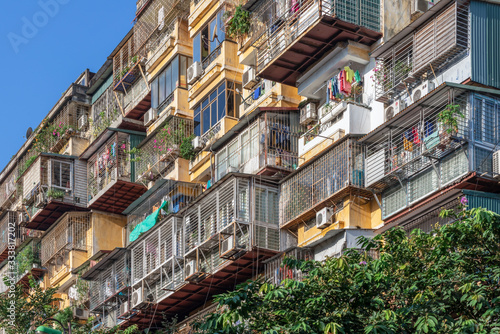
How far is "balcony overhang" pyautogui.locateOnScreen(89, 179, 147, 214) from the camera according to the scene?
125 ft

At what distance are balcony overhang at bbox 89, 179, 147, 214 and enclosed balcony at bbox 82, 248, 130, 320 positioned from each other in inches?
137

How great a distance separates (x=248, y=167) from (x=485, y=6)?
8.35 metres

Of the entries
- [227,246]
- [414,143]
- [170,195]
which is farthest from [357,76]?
[170,195]

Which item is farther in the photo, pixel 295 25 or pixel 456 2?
pixel 295 25

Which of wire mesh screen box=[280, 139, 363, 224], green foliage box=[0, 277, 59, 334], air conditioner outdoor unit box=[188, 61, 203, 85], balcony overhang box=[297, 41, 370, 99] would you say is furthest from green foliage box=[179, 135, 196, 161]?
wire mesh screen box=[280, 139, 363, 224]

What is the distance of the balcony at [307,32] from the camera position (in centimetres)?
2752

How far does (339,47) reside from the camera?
92.3ft

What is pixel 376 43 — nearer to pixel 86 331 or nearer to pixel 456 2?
pixel 456 2

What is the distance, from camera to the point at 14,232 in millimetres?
44438

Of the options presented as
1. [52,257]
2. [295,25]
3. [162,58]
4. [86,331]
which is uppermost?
[162,58]

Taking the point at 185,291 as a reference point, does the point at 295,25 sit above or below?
above

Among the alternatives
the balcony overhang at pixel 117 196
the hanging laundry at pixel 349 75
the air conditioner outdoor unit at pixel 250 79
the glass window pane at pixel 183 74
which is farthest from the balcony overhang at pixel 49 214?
the hanging laundry at pixel 349 75

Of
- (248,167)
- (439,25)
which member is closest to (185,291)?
(248,167)

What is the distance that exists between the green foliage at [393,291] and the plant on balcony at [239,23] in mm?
13481
